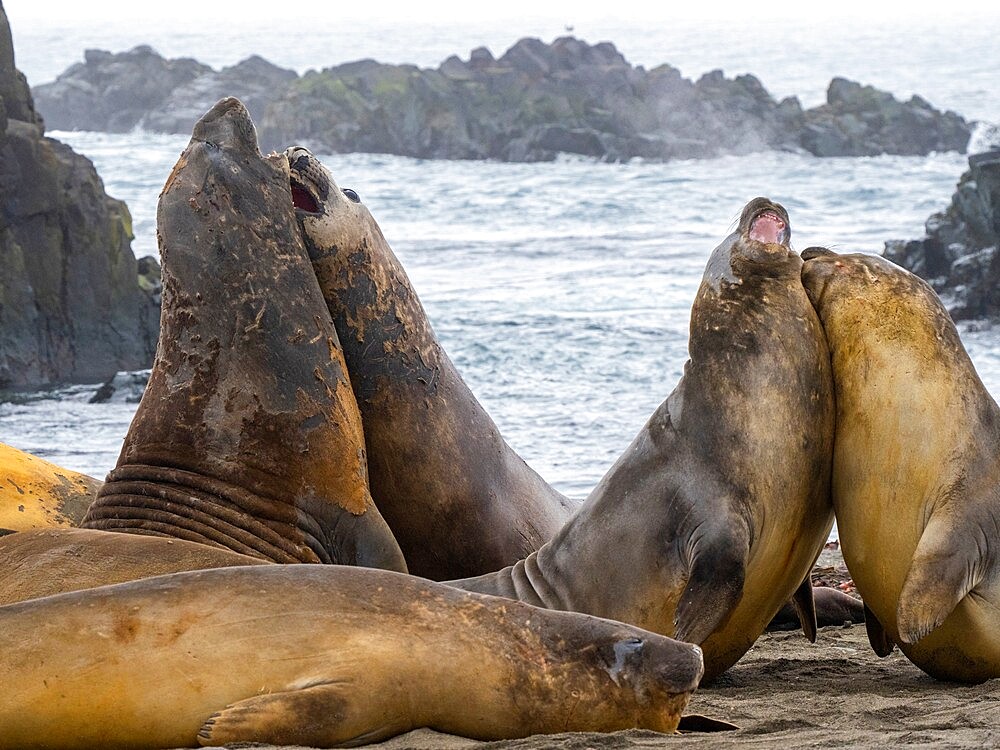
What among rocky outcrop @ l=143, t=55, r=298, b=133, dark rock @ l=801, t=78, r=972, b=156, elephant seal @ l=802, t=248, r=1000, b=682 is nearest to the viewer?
elephant seal @ l=802, t=248, r=1000, b=682

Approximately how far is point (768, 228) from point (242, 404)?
72.1 inches

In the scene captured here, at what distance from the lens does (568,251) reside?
25516mm

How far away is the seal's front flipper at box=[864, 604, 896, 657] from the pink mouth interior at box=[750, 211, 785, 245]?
1204mm

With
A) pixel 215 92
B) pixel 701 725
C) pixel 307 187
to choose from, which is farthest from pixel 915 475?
pixel 215 92

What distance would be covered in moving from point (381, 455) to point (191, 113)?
174ft

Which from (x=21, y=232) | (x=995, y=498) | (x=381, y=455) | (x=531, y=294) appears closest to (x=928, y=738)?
(x=995, y=498)

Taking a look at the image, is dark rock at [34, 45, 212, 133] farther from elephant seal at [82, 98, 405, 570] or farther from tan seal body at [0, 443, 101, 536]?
elephant seal at [82, 98, 405, 570]

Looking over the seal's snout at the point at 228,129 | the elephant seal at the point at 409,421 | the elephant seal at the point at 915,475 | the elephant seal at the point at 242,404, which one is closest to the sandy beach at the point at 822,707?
the elephant seal at the point at 915,475

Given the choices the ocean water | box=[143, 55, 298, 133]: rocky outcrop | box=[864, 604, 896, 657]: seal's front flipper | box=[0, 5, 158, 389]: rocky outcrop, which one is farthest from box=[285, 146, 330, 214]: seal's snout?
box=[143, 55, 298, 133]: rocky outcrop

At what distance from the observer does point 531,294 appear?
20531 mm

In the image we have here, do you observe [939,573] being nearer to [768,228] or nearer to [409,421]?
[768,228]

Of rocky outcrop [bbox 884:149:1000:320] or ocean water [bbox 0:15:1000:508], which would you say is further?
rocky outcrop [bbox 884:149:1000:320]

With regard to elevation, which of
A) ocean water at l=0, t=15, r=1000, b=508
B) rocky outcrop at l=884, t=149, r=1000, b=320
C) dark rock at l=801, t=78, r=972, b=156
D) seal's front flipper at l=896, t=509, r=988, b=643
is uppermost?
dark rock at l=801, t=78, r=972, b=156

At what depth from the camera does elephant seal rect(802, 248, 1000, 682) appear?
4266 mm
